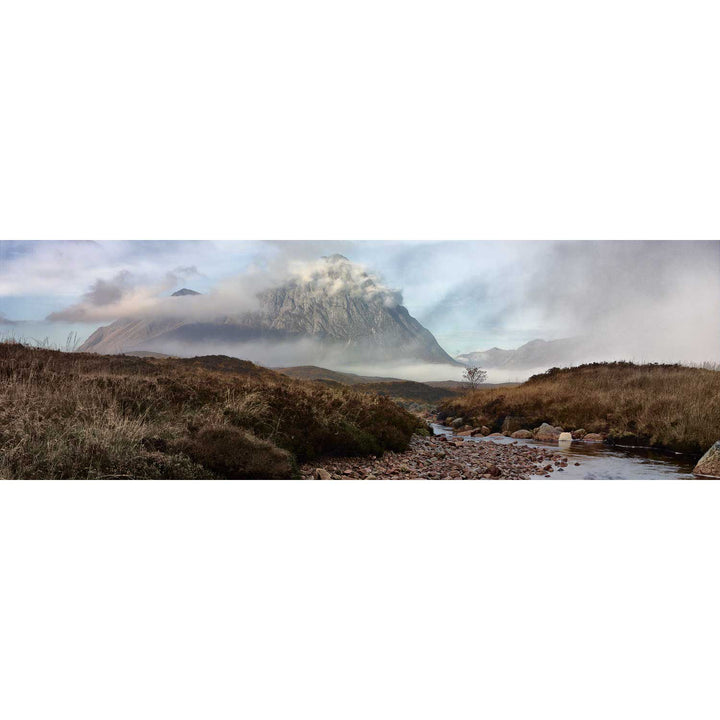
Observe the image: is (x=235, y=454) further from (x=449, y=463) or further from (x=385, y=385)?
(x=449, y=463)

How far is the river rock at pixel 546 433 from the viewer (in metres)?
8.65

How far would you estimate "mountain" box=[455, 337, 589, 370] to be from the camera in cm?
882

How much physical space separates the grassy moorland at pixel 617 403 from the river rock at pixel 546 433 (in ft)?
0.29

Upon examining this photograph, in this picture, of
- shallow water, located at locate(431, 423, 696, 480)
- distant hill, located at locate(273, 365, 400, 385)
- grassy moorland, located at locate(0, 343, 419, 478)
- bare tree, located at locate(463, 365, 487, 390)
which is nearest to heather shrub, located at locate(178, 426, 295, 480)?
grassy moorland, located at locate(0, 343, 419, 478)

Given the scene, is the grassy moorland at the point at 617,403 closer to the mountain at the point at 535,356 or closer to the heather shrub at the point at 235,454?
the mountain at the point at 535,356

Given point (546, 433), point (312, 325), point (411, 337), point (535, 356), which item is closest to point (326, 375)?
point (312, 325)

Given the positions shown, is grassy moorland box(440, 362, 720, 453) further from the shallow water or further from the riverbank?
the riverbank

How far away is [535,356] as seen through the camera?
29.1ft

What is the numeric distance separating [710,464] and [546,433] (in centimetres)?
196

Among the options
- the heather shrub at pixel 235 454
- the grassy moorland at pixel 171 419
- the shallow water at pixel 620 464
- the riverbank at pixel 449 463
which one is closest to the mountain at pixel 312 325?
the grassy moorland at pixel 171 419

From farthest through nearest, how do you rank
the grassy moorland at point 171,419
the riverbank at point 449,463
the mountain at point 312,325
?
the mountain at point 312,325, the riverbank at point 449,463, the grassy moorland at point 171,419

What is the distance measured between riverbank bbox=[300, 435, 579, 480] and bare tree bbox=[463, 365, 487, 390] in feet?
2.47

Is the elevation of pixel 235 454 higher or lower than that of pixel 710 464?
higher

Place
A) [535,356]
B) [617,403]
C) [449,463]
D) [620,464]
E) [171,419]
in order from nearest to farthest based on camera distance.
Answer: [171,419] < [620,464] < [449,463] < [617,403] < [535,356]
